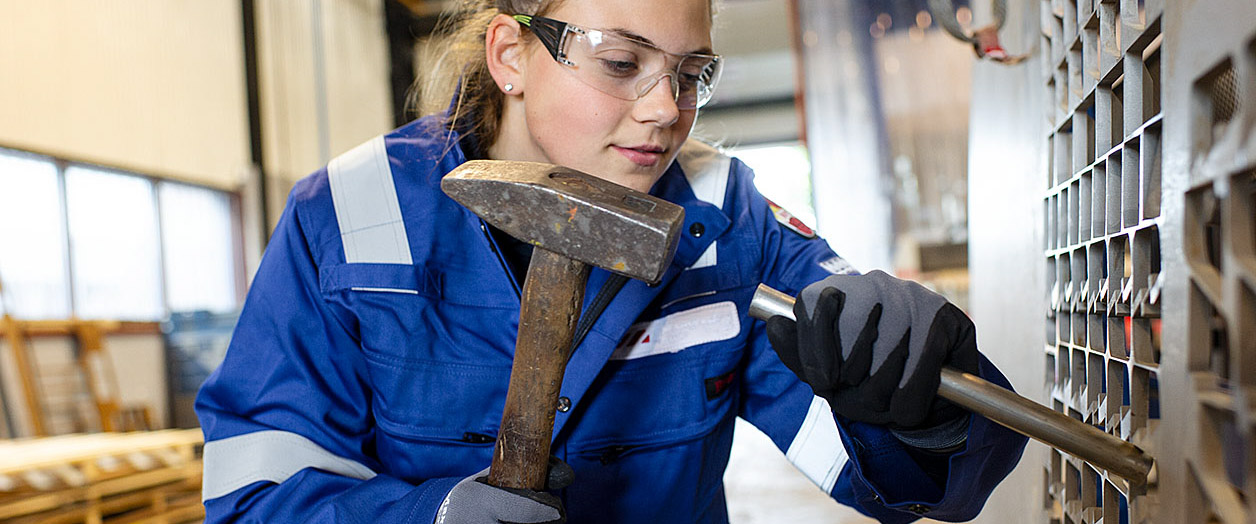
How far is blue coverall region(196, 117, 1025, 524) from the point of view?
1064 millimetres

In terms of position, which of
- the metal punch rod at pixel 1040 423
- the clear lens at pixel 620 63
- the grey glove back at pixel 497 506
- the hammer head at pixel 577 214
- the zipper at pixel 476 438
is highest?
the clear lens at pixel 620 63

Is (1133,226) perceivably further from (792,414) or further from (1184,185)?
(792,414)

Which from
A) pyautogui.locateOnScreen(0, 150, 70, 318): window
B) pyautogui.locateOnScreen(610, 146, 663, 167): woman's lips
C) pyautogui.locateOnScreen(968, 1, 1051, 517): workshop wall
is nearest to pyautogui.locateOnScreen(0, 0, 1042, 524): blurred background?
pyautogui.locateOnScreen(0, 150, 70, 318): window

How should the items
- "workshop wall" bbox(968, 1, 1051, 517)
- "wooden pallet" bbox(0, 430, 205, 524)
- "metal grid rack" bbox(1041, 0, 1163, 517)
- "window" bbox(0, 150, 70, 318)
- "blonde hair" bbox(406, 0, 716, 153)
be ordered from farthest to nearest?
1. "window" bbox(0, 150, 70, 318)
2. "wooden pallet" bbox(0, 430, 205, 524)
3. "blonde hair" bbox(406, 0, 716, 153)
4. "workshop wall" bbox(968, 1, 1051, 517)
5. "metal grid rack" bbox(1041, 0, 1163, 517)

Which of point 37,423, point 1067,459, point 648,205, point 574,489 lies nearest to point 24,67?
point 37,423

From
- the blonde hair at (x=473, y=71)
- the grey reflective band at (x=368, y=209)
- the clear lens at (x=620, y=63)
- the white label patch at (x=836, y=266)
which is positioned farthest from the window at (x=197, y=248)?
the white label patch at (x=836, y=266)

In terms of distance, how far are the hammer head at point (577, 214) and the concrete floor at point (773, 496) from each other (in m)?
1.72

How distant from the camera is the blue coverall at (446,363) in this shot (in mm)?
1064

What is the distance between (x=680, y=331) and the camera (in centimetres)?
116

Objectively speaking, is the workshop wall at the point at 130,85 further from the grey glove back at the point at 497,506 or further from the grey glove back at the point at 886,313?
the grey glove back at the point at 886,313

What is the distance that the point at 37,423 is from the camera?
3941mm

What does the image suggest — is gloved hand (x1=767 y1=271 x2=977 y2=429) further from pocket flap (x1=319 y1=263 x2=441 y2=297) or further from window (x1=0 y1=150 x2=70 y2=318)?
window (x1=0 y1=150 x2=70 y2=318)

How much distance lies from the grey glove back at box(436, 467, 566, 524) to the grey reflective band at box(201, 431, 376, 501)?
0.81ft

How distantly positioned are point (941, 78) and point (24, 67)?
14.6 feet
